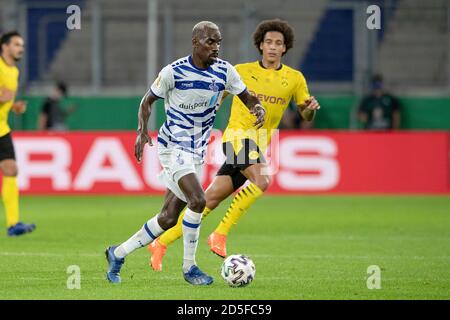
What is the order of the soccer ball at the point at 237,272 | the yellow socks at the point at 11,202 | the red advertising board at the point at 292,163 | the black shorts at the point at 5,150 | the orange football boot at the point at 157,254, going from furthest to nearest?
1. the red advertising board at the point at 292,163
2. the black shorts at the point at 5,150
3. the yellow socks at the point at 11,202
4. the orange football boot at the point at 157,254
5. the soccer ball at the point at 237,272

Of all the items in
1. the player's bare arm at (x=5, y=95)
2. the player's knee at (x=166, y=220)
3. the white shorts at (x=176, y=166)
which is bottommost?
the player's knee at (x=166, y=220)

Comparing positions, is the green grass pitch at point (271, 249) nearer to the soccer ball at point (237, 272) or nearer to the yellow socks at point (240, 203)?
the soccer ball at point (237, 272)

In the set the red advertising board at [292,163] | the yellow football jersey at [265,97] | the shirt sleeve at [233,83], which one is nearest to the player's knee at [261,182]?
the yellow football jersey at [265,97]

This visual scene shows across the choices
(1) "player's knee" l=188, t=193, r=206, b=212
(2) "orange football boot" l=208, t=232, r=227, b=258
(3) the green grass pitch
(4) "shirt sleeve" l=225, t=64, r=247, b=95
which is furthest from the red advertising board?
(1) "player's knee" l=188, t=193, r=206, b=212

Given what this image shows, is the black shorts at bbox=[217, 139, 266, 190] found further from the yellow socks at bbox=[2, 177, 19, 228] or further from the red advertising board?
the red advertising board

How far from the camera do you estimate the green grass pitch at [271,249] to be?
884 centimetres

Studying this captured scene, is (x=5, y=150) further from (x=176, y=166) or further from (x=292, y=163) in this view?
(x=292, y=163)

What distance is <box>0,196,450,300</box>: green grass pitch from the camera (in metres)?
8.84

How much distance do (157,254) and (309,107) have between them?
2079 millimetres

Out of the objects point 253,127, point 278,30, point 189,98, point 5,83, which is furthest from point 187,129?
point 5,83

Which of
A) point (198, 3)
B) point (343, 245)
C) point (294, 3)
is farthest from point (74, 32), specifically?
point (343, 245)
